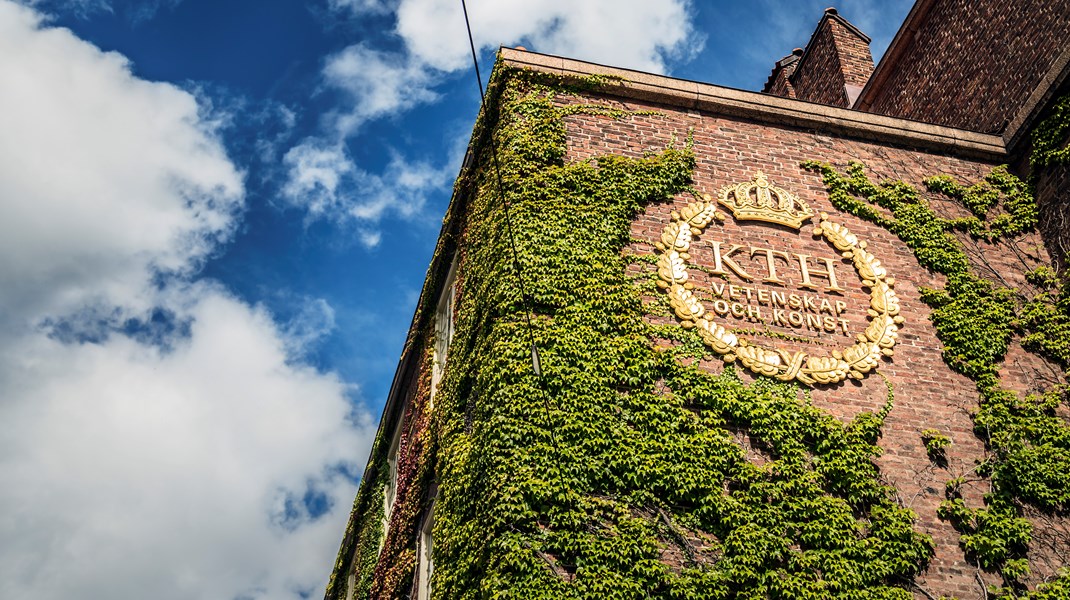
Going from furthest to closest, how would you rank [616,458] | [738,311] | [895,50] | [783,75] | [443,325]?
1. [783,75]
2. [895,50]
3. [443,325]
4. [738,311]
5. [616,458]

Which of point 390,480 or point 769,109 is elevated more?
point 769,109

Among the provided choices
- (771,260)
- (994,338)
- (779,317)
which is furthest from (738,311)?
(994,338)

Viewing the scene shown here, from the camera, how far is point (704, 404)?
10.4 meters

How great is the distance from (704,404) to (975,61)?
334 inches

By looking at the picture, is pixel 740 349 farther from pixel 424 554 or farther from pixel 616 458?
pixel 424 554

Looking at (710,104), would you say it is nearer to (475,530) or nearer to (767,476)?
(767,476)

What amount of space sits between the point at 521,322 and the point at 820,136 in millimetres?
5557

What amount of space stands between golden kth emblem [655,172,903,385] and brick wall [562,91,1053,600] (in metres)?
0.12

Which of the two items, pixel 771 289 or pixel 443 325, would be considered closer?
pixel 771 289

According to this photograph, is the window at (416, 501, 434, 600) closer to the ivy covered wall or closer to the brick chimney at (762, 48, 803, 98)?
the ivy covered wall

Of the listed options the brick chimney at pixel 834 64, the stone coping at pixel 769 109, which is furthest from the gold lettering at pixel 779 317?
the brick chimney at pixel 834 64

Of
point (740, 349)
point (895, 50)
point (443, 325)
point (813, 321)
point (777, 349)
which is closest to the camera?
point (740, 349)

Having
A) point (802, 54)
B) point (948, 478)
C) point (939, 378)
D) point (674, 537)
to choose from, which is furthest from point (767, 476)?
point (802, 54)

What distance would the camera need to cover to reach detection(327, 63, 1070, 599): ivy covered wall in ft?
30.7
